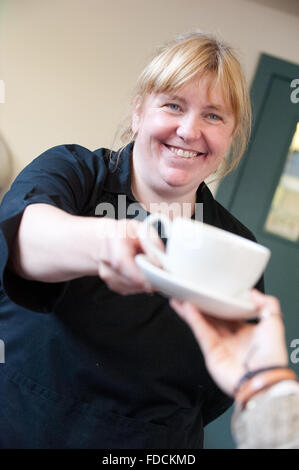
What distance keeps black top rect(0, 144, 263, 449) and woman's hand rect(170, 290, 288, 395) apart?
33 cm

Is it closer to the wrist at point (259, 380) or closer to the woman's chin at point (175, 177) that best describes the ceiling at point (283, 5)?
the woman's chin at point (175, 177)

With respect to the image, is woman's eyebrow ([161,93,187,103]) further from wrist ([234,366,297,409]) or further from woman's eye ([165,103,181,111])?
wrist ([234,366,297,409])

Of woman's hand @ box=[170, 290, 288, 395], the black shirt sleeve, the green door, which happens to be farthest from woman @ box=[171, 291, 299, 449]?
the green door

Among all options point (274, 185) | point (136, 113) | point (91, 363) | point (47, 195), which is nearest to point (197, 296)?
point (47, 195)

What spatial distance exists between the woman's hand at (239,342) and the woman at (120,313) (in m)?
0.26

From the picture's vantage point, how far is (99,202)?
982 mm

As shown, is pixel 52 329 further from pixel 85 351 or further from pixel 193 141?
pixel 193 141

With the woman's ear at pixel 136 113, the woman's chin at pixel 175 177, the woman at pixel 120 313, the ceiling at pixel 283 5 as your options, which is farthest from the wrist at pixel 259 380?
the ceiling at pixel 283 5

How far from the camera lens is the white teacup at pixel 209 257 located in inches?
21.6

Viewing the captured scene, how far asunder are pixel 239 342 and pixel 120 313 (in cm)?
38

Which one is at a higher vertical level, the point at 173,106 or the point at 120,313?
the point at 173,106

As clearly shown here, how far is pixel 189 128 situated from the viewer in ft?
3.24

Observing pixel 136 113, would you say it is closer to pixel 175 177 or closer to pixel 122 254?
pixel 175 177
